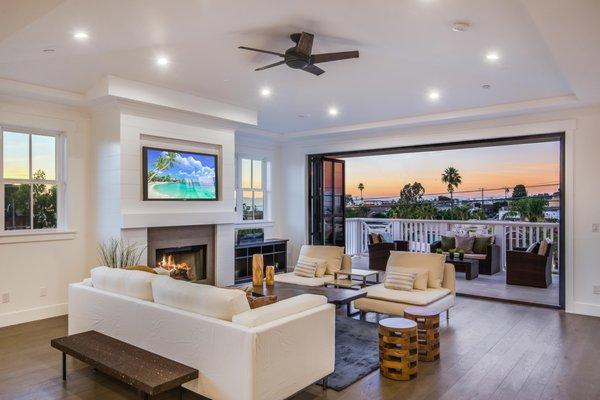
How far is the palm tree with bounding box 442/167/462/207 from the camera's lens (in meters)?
11.1

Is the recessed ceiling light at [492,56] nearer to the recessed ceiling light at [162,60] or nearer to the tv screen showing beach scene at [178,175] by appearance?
the recessed ceiling light at [162,60]

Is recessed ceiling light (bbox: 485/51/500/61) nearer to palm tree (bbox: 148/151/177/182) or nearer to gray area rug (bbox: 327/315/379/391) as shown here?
gray area rug (bbox: 327/315/379/391)

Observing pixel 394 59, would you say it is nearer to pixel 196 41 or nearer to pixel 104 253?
pixel 196 41

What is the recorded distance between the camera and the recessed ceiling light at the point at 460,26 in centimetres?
335

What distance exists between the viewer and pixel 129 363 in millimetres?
2941

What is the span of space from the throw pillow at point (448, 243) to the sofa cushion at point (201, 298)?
6.95 metres

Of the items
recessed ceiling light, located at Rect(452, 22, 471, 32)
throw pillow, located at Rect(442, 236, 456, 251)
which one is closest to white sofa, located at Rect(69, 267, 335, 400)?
recessed ceiling light, located at Rect(452, 22, 471, 32)

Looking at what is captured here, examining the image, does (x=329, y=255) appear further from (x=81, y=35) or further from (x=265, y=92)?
(x=81, y=35)

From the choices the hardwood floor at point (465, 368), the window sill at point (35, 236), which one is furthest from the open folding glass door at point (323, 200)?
the window sill at point (35, 236)

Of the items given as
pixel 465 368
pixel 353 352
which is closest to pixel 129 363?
pixel 353 352

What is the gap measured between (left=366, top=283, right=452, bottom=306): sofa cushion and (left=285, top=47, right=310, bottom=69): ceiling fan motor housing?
106 inches

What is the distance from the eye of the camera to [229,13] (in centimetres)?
328

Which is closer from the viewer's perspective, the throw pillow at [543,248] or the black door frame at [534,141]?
the black door frame at [534,141]

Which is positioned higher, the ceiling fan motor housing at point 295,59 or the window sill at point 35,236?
the ceiling fan motor housing at point 295,59
